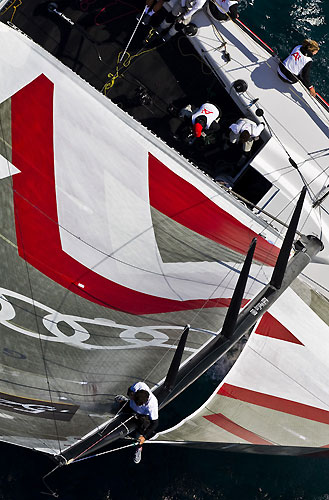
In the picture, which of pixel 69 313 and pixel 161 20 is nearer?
pixel 69 313

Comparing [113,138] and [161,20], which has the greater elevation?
[161,20]

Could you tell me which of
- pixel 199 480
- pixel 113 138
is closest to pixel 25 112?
pixel 113 138

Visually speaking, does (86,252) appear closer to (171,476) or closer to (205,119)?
(205,119)

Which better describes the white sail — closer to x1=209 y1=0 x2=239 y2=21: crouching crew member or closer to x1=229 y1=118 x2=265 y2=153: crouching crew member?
x1=229 y1=118 x2=265 y2=153: crouching crew member

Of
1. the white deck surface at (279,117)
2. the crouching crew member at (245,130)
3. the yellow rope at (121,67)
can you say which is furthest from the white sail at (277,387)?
the yellow rope at (121,67)

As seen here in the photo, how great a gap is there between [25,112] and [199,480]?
6.87 m

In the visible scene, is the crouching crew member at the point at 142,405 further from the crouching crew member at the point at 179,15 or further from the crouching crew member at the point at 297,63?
the crouching crew member at the point at 179,15

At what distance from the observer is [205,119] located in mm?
10500

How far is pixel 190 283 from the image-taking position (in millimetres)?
9031

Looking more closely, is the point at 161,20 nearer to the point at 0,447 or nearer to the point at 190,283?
the point at 190,283

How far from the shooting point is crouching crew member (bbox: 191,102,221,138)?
10.5m

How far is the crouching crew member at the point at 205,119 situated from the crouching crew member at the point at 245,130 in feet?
0.95

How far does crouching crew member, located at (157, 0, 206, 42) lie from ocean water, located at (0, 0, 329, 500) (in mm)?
5854

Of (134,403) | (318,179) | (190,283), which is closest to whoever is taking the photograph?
(134,403)
